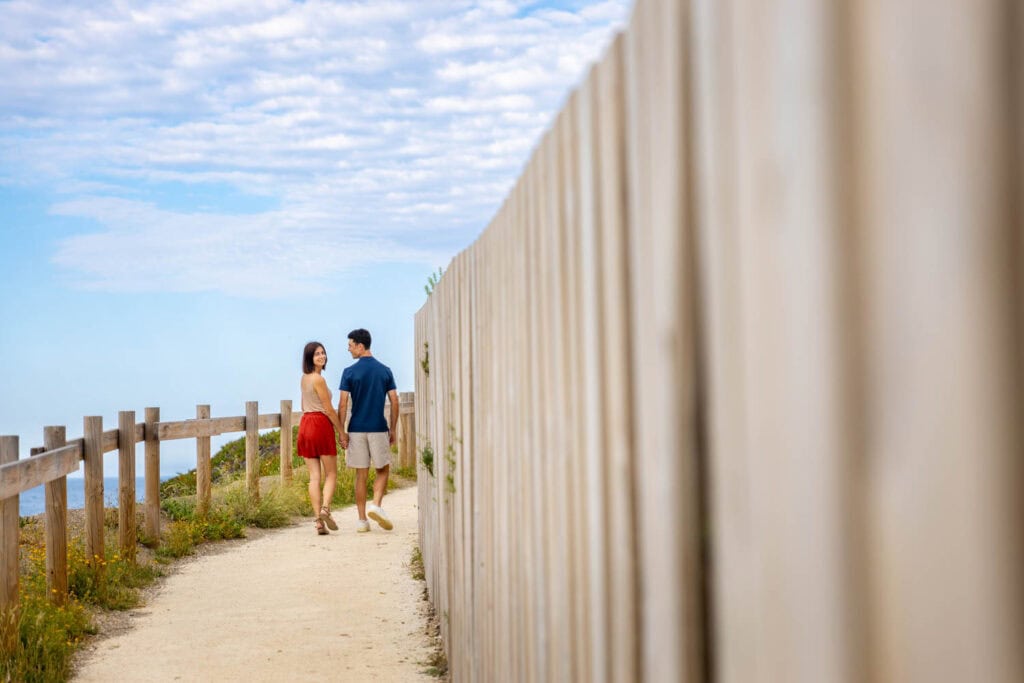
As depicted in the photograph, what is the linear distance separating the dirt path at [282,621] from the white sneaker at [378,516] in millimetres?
319

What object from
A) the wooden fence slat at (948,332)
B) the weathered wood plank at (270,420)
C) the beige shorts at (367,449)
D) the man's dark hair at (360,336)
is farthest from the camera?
the weathered wood plank at (270,420)

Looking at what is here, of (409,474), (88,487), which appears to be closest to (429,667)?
(88,487)

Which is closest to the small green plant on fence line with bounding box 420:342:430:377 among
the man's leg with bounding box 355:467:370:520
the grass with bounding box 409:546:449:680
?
the grass with bounding box 409:546:449:680

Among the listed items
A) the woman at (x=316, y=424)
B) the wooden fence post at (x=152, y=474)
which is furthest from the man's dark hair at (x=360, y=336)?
the wooden fence post at (x=152, y=474)

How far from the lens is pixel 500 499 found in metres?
3.36

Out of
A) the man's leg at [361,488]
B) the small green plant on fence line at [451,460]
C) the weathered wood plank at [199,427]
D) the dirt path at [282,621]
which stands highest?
the small green plant on fence line at [451,460]

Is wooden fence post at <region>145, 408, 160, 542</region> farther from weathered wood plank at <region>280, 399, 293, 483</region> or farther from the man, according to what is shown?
weathered wood plank at <region>280, 399, 293, 483</region>

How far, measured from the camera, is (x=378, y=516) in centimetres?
1148

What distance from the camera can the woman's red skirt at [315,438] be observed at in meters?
11.9

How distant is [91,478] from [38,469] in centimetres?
150

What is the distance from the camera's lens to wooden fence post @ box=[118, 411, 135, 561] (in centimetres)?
981

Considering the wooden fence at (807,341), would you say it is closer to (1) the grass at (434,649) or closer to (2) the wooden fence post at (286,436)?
(1) the grass at (434,649)

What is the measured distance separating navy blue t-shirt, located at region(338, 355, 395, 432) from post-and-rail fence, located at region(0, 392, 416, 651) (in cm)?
218

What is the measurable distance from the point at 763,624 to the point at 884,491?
29 cm
